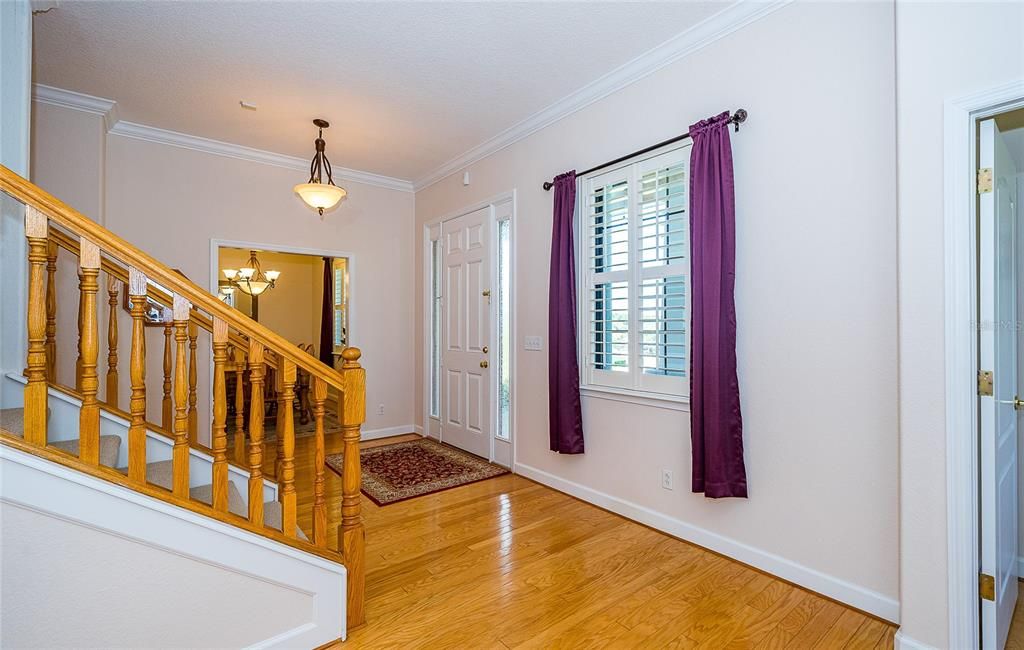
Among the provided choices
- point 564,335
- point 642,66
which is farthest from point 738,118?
point 564,335

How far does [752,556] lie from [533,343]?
6.83ft

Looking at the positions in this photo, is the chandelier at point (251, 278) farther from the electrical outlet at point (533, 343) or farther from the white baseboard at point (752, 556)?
the white baseboard at point (752, 556)

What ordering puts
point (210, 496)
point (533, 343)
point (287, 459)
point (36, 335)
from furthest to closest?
point (533, 343) → point (210, 496) → point (287, 459) → point (36, 335)

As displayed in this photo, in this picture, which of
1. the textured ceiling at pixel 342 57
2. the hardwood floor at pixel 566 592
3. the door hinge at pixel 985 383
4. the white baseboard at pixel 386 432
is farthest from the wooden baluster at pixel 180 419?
the white baseboard at pixel 386 432

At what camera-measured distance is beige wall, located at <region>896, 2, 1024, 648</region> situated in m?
1.68

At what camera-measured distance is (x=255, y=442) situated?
1.80 m

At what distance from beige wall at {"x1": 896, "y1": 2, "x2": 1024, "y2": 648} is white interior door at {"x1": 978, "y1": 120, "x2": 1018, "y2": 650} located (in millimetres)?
145

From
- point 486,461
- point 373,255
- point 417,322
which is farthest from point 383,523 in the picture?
point 373,255

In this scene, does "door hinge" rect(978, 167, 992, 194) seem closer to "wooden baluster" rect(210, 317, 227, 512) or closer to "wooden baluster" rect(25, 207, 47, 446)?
"wooden baluster" rect(210, 317, 227, 512)

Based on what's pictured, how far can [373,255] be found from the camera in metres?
5.33

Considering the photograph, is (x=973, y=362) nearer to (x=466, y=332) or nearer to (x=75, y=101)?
(x=466, y=332)

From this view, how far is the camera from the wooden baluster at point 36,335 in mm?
1419

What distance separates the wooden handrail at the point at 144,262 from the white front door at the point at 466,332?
2.57 metres

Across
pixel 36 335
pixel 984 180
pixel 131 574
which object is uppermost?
pixel 984 180
